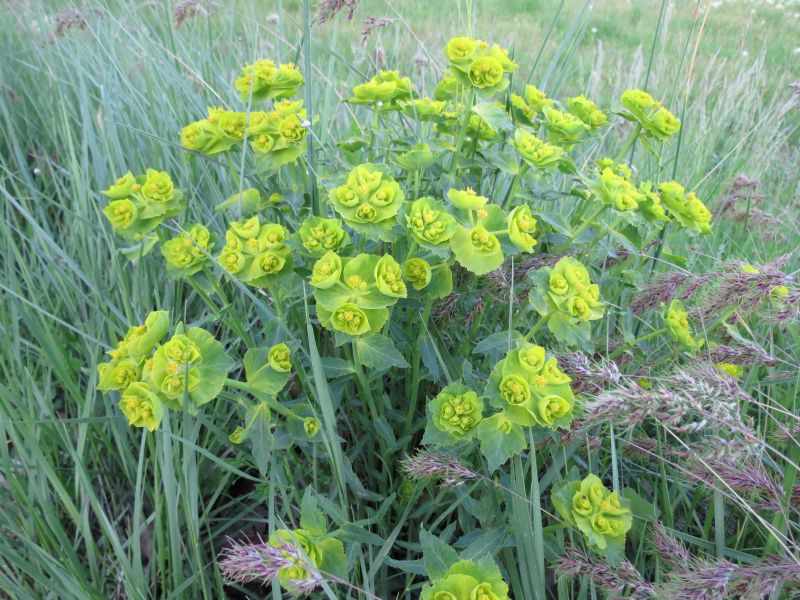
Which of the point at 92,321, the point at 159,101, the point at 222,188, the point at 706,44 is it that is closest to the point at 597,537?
the point at 92,321

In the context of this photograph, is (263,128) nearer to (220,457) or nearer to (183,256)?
(183,256)

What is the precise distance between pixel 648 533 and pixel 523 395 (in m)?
0.51

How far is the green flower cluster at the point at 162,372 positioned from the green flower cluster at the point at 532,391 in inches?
18.5

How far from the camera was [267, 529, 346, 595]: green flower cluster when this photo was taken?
826 millimetres

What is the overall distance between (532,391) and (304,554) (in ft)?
1.45

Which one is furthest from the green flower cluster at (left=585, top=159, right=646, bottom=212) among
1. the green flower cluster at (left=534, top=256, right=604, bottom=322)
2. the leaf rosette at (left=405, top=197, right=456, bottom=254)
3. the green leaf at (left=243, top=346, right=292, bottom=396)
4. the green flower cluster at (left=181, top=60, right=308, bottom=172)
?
the green leaf at (left=243, top=346, right=292, bottom=396)

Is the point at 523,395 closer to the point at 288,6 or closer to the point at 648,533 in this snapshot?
the point at 648,533

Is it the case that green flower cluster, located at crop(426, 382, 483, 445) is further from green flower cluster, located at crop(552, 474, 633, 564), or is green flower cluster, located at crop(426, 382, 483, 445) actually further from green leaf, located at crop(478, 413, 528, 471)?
green flower cluster, located at crop(552, 474, 633, 564)

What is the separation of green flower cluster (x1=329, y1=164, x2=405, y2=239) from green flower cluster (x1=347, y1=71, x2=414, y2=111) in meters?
0.36

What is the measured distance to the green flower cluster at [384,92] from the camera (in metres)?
1.42

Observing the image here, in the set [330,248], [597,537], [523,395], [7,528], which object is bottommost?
[7,528]

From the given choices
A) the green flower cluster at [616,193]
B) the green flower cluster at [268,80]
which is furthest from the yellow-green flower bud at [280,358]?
the green flower cluster at [616,193]

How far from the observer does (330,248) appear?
1.14 m

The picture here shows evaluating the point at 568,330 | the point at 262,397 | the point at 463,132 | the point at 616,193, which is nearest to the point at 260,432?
the point at 262,397
